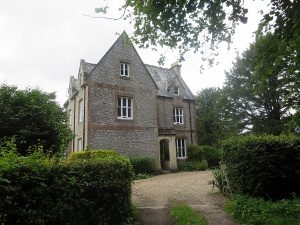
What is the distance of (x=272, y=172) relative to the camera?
12102mm

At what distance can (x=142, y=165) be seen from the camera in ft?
78.9

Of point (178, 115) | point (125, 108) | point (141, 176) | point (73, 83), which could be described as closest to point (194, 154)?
point (178, 115)

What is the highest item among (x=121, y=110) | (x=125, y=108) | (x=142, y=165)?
(x=125, y=108)

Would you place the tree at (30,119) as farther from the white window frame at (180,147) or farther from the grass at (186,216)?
the white window frame at (180,147)

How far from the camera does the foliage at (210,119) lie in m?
34.6

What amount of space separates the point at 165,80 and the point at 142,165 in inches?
502

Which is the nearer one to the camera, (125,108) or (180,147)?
(125,108)

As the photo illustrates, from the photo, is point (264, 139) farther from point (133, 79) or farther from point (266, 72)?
point (133, 79)

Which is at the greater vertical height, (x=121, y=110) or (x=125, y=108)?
(x=125, y=108)

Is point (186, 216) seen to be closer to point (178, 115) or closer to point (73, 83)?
point (178, 115)

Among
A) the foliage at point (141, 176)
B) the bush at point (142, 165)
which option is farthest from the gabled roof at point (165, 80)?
the foliage at point (141, 176)

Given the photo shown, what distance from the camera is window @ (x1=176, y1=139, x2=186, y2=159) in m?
30.5

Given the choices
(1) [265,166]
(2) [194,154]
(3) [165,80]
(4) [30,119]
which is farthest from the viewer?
(3) [165,80]

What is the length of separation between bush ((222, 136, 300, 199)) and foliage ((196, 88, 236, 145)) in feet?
67.7
